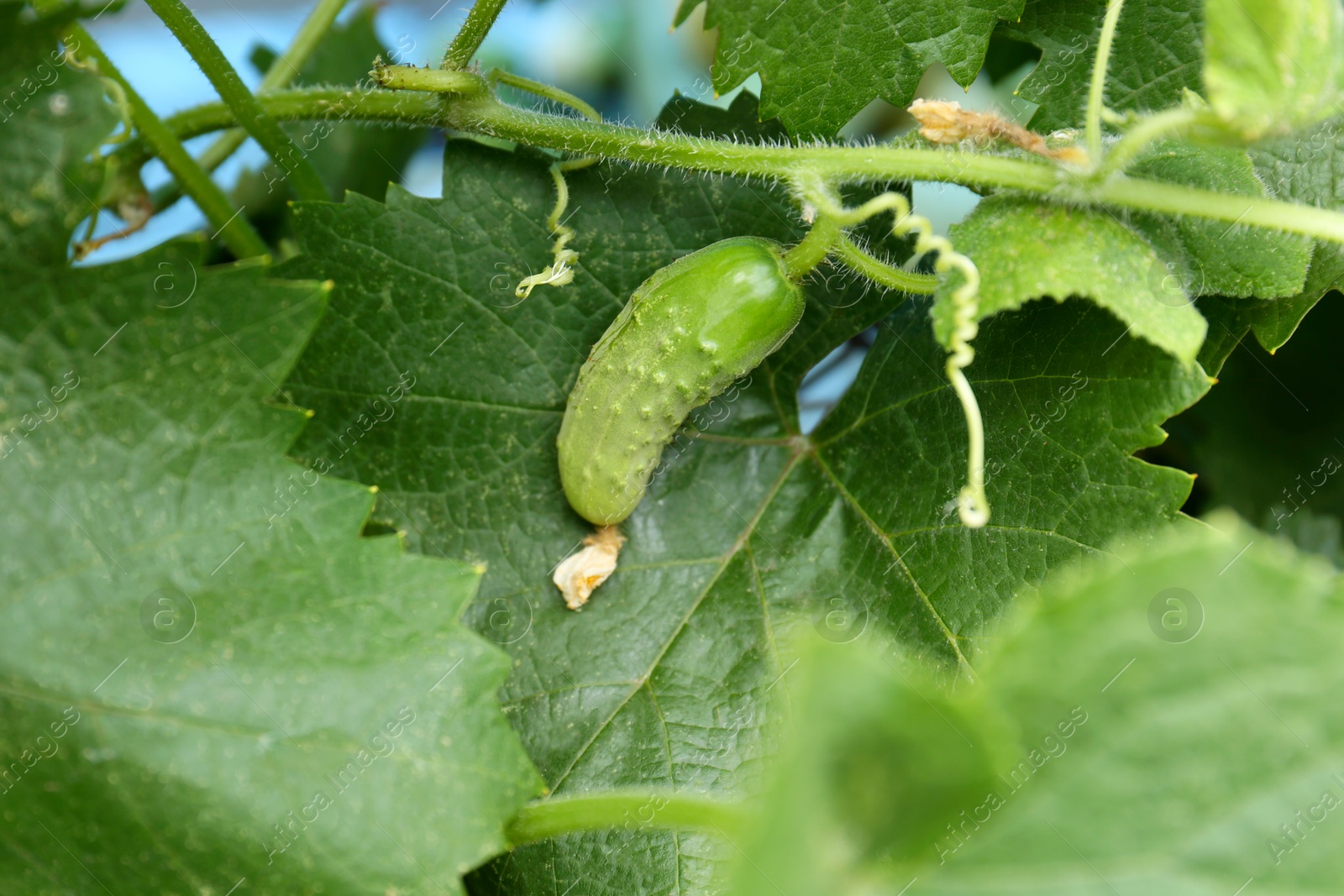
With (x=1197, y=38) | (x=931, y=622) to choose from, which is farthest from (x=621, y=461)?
(x=1197, y=38)

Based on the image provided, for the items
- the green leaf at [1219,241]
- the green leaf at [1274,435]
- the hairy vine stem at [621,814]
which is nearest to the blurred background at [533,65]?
the green leaf at [1219,241]

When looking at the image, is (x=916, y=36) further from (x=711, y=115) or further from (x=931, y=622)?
(x=931, y=622)

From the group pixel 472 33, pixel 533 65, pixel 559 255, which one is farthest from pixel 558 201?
pixel 533 65

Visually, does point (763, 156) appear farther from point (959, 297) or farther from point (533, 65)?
point (533, 65)

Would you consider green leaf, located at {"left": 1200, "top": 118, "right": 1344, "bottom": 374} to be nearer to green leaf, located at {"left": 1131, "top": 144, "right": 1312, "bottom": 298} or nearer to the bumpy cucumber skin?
green leaf, located at {"left": 1131, "top": 144, "right": 1312, "bottom": 298}

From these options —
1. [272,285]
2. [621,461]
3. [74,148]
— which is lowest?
[621,461]
